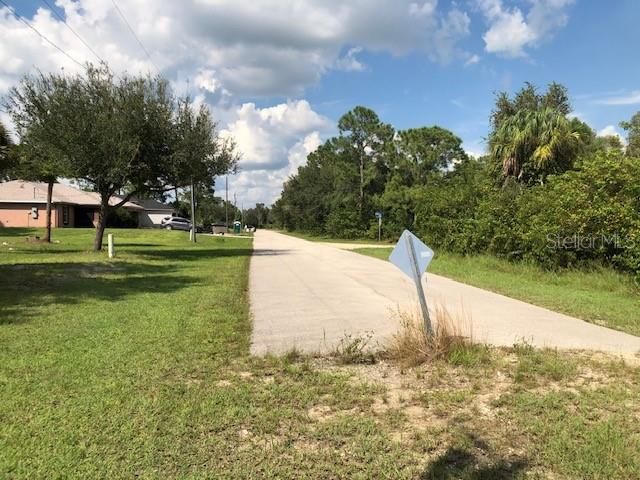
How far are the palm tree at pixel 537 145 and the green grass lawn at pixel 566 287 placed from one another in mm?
5288

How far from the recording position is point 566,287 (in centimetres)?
1338

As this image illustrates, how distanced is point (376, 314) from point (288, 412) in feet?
16.4

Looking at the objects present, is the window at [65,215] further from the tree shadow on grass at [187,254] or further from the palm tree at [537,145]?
the palm tree at [537,145]

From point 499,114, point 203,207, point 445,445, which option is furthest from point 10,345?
point 203,207

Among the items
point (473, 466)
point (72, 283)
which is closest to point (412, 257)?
point (473, 466)

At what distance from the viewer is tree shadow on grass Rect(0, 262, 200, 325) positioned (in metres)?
10.0

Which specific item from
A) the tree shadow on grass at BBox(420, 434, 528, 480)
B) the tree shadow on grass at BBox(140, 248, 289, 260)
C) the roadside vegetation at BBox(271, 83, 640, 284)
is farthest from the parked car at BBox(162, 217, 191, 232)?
the tree shadow on grass at BBox(420, 434, 528, 480)

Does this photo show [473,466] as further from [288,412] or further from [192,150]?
[192,150]

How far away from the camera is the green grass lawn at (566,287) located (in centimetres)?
948

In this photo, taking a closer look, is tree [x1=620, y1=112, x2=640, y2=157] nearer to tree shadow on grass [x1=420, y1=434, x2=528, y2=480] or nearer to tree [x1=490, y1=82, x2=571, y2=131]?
tree [x1=490, y1=82, x2=571, y2=131]

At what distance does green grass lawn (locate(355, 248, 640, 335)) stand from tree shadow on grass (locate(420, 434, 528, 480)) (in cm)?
515

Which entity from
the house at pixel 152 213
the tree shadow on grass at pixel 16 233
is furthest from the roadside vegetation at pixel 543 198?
the house at pixel 152 213

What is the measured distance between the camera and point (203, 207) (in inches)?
4392

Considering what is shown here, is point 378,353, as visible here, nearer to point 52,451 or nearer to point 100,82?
point 52,451
